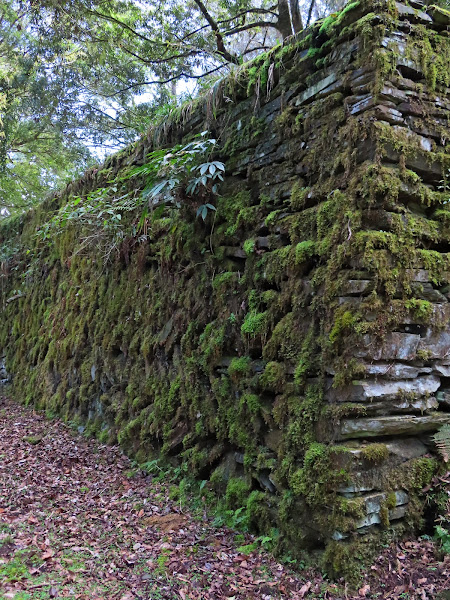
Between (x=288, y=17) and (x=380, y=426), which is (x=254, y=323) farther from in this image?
(x=288, y=17)

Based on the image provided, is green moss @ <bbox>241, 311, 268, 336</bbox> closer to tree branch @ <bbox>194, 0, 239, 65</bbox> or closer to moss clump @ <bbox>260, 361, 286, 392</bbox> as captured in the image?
moss clump @ <bbox>260, 361, 286, 392</bbox>

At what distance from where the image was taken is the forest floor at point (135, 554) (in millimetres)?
2779

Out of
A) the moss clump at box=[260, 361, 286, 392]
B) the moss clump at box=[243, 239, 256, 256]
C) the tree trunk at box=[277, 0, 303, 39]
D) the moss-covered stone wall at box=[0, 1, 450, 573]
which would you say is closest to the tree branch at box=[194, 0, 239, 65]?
the tree trunk at box=[277, 0, 303, 39]

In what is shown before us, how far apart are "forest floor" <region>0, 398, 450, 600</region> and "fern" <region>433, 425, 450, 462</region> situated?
1.86ft

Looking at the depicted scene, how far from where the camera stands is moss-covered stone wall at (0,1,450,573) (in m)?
2.99

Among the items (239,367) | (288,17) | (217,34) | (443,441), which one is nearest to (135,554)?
(239,367)

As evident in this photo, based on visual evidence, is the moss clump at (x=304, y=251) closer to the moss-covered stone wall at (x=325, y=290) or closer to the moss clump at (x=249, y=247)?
the moss-covered stone wall at (x=325, y=290)

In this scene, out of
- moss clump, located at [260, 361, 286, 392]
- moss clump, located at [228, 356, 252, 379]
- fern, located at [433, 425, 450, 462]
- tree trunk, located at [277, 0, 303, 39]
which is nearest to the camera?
fern, located at [433, 425, 450, 462]

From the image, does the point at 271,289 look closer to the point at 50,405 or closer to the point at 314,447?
the point at 314,447

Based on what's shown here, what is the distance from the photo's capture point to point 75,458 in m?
5.33

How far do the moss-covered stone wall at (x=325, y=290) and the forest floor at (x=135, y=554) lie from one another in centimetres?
22

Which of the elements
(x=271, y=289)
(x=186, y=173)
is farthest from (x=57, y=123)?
(x=271, y=289)

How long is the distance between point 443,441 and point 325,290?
1.26 m

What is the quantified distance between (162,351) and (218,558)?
242cm
